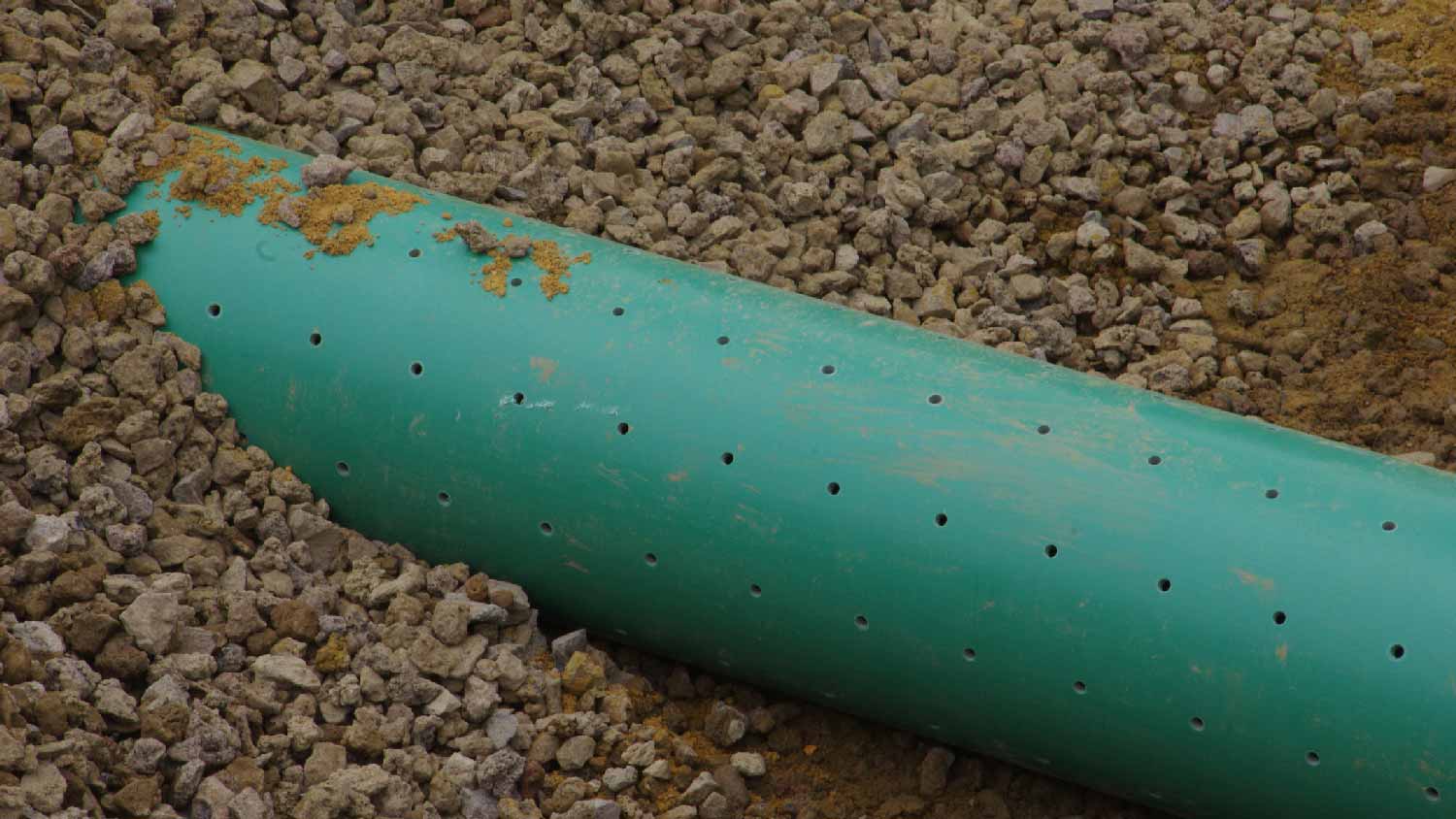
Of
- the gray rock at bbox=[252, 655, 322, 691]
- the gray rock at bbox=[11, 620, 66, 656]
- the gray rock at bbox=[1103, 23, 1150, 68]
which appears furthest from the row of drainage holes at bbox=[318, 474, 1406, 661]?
the gray rock at bbox=[1103, 23, 1150, 68]

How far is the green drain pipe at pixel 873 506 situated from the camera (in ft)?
12.0

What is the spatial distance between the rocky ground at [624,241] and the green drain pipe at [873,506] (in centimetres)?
17

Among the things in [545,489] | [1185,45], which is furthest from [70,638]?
[1185,45]

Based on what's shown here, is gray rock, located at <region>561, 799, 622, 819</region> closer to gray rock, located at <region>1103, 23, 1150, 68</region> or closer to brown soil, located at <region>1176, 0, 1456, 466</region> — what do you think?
brown soil, located at <region>1176, 0, 1456, 466</region>

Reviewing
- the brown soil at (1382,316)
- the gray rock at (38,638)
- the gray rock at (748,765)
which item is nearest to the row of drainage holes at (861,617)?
the gray rock at (748,765)

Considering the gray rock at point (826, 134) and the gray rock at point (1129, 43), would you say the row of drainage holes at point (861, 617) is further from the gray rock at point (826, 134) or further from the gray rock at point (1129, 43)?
the gray rock at point (1129, 43)

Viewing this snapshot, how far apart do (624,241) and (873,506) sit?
1205mm

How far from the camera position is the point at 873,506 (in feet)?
12.6

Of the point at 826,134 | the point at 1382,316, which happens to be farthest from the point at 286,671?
the point at 1382,316

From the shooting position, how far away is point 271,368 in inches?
163

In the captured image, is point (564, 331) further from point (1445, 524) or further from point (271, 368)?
point (1445, 524)

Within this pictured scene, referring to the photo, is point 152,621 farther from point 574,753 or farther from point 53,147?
point 53,147

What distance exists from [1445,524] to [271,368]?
250 cm

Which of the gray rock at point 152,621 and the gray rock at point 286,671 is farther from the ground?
the gray rock at point 152,621
